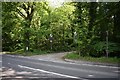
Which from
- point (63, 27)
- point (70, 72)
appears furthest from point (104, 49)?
point (63, 27)

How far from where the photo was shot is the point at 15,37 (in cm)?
3678

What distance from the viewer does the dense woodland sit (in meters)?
21.9

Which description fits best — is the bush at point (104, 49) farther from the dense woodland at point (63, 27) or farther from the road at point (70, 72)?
the road at point (70, 72)

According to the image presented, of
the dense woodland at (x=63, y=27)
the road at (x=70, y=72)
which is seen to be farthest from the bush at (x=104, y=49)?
the road at (x=70, y=72)

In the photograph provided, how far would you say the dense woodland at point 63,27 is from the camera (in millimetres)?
21891

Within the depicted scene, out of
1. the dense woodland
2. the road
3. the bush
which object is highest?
the dense woodland

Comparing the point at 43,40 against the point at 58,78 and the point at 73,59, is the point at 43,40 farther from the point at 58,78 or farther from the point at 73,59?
the point at 58,78

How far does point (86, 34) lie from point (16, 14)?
45.6 feet

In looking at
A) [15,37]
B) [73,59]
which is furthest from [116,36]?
[15,37]

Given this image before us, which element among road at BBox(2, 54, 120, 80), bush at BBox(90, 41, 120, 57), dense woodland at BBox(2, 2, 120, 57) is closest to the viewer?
road at BBox(2, 54, 120, 80)

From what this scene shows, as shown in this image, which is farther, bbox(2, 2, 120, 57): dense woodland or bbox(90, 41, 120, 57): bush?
bbox(2, 2, 120, 57): dense woodland

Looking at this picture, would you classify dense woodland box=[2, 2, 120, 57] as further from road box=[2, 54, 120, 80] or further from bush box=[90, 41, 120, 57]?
road box=[2, 54, 120, 80]

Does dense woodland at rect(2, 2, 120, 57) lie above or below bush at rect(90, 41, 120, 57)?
above

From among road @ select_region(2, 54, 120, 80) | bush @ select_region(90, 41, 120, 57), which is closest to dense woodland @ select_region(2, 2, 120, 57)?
bush @ select_region(90, 41, 120, 57)
